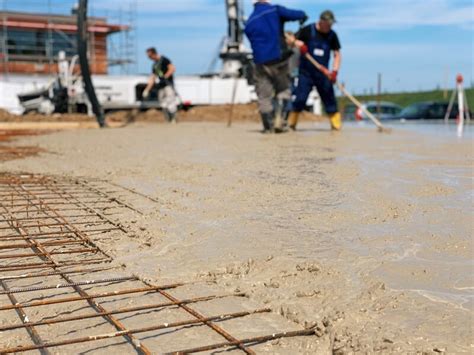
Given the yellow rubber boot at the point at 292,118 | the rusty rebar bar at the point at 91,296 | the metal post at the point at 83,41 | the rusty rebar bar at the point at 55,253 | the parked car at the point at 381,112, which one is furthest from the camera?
the parked car at the point at 381,112

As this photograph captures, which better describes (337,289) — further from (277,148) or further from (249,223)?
(277,148)

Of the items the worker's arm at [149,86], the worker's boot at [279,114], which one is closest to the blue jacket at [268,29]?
the worker's boot at [279,114]

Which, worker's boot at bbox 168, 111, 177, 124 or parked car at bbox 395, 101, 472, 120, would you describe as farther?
parked car at bbox 395, 101, 472, 120

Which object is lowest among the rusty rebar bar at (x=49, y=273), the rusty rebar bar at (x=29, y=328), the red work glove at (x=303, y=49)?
the rusty rebar bar at (x=29, y=328)

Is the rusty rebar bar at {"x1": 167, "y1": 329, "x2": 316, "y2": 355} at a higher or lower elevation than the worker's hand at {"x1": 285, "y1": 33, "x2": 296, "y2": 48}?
lower

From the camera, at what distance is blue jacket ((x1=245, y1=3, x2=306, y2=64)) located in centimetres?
879

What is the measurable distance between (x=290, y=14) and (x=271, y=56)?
678mm

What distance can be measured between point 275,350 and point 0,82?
18.5 m

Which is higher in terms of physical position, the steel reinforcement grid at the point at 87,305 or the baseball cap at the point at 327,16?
the baseball cap at the point at 327,16

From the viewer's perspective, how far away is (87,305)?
1.95 m

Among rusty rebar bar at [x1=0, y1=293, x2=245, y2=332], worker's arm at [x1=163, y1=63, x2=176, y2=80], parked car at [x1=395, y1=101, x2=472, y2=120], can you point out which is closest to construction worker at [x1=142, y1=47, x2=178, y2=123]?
worker's arm at [x1=163, y1=63, x2=176, y2=80]

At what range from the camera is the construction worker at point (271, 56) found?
347 inches

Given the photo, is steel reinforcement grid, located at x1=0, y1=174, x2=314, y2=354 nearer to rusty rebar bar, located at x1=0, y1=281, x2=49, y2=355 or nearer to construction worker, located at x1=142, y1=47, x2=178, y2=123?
rusty rebar bar, located at x1=0, y1=281, x2=49, y2=355

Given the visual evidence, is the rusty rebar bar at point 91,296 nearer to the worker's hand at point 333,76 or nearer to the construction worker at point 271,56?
the construction worker at point 271,56
